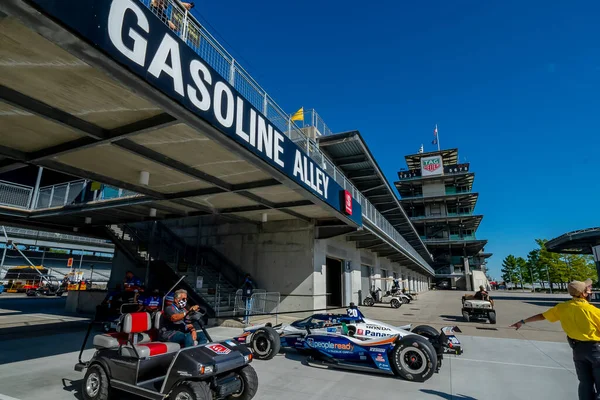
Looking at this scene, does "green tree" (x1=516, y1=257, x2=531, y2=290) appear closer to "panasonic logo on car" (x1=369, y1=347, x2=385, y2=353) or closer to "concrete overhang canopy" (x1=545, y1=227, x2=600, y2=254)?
"concrete overhang canopy" (x1=545, y1=227, x2=600, y2=254)

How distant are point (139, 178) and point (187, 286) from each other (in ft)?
21.3

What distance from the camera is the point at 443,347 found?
21.5ft

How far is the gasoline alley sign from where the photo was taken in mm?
3727

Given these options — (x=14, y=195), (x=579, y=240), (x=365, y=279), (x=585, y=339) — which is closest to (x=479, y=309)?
(x=365, y=279)

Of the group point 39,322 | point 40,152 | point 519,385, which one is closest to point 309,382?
point 519,385

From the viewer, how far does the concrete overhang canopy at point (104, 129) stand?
400cm

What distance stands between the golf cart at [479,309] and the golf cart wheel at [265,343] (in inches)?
440

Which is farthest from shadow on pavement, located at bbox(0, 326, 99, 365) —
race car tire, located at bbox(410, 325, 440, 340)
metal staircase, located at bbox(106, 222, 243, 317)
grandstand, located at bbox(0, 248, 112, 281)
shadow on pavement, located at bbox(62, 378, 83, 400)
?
grandstand, located at bbox(0, 248, 112, 281)

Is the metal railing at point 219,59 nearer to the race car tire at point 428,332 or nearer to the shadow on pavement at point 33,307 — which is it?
the race car tire at point 428,332

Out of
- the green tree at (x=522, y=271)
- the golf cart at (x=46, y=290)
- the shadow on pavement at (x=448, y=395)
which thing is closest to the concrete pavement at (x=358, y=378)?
the shadow on pavement at (x=448, y=395)

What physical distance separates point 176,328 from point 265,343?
99.3 inches

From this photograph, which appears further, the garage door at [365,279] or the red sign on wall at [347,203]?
the garage door at [365,279]

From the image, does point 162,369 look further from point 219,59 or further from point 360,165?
point 360,165

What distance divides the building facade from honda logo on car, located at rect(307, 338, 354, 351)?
67777 mm
